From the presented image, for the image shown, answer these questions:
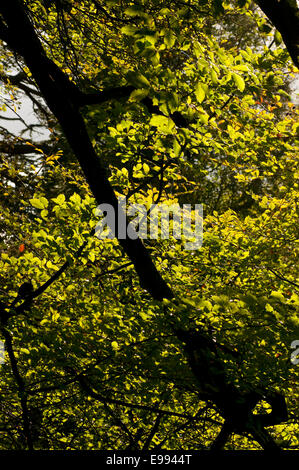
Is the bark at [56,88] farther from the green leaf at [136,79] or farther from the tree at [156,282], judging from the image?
the green leaf at [136,79]

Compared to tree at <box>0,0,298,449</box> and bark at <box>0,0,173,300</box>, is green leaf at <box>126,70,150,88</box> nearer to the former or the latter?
tree at <box>0,0,298,449</box>

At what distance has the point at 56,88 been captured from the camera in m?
2.71

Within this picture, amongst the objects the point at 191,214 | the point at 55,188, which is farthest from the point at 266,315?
the point at 55,188

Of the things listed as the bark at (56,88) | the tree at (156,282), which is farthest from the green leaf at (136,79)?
the bark at (56,88)

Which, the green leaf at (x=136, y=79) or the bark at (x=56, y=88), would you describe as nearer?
the green leaf at (x=136, y=79)

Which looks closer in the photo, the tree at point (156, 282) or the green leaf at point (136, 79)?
the green leaf at point (136, 79)

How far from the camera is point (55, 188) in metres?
12.5

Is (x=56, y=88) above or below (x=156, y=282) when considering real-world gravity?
above

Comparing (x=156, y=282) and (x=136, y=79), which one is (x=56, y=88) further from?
(x=156, y=282)

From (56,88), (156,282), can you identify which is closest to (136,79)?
(56,88)

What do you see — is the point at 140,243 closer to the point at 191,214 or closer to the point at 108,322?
the point at 108,322

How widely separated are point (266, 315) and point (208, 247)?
232 cm

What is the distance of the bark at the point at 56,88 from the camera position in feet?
8.41

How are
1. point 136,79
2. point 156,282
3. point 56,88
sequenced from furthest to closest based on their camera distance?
point 156,282
point 56,88
point 136,79
